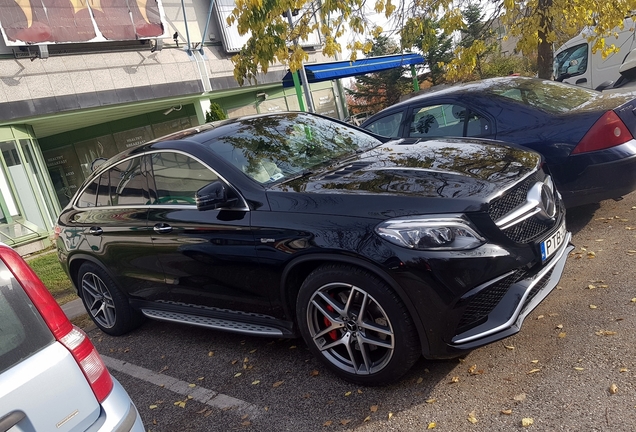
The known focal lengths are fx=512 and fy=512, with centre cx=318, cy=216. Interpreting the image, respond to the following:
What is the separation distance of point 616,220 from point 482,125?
1631mm

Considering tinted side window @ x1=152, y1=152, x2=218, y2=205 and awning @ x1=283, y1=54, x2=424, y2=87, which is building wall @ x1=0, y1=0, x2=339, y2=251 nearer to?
awning @ x1=283, y1=54, x2=424, y2=87

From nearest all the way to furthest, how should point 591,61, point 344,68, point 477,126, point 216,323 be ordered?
point 216,323 → point 477,126 → point 591,61 → point 344,68

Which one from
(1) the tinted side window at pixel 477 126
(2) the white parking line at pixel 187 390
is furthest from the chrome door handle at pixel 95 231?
(1) the tinted side window at pixel 477 126

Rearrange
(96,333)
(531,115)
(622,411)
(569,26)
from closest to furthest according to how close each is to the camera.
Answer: (622,411) → (531,115) → (96,333) → (569,26)

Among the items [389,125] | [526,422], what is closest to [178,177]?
[526,422]

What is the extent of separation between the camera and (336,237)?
296 centimetres

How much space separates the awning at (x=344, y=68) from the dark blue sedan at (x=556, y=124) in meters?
8.34

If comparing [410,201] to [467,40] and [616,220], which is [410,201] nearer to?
[616,220]

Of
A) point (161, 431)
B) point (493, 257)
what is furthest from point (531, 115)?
point (161, 431)

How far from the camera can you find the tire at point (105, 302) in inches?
188

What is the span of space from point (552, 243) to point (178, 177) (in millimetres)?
2710

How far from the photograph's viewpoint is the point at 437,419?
9.14 feet

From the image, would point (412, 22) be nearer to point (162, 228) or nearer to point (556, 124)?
point (556, 124)

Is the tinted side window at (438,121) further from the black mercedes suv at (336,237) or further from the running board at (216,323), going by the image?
the running board at (216,323)
